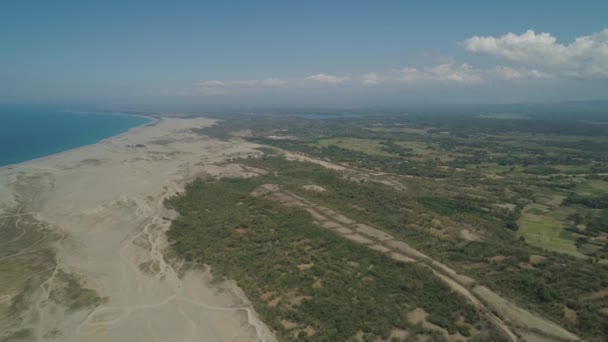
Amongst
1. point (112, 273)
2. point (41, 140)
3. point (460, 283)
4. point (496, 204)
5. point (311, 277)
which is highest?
point (41, 140)

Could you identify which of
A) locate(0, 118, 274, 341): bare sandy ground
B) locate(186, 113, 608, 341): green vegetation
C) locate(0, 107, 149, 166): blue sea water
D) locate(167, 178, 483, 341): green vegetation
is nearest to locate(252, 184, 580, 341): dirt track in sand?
locate(167, 178, 483, 341): green vegetation

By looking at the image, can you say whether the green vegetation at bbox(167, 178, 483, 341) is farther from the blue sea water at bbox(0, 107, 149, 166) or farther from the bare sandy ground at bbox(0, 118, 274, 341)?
the blue sea water at bbox(0, 107, 149, 166)

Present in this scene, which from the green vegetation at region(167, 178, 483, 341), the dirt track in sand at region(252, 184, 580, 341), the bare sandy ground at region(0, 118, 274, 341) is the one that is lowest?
the bare sandy ground at region(0, 118, 274, 341)

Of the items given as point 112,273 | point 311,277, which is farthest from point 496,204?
point 112,273

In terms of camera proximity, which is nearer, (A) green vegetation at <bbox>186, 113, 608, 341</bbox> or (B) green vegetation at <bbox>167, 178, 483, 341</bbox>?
(B) green vegetation at <bbox>167, 178, 483, 341</bbox>

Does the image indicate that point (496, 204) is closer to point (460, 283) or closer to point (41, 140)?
point (460, 283)

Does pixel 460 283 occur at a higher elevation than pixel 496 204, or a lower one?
higher

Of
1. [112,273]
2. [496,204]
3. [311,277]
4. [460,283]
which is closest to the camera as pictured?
[460,283]

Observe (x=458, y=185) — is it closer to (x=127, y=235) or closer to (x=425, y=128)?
(x=127, y=235)

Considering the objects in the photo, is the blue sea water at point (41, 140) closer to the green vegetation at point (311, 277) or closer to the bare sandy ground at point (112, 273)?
the bare sandy ground at point (112, 273)

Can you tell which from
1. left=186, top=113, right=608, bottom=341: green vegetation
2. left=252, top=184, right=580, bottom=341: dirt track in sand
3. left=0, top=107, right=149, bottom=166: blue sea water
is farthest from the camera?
left=0, top=107, right=149, bottom=166: blue sea water
